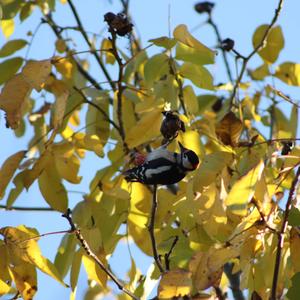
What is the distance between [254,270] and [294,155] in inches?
12.1

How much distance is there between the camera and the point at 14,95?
6.86 ft

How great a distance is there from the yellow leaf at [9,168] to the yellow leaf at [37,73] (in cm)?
30

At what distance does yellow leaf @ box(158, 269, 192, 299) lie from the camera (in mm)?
1621

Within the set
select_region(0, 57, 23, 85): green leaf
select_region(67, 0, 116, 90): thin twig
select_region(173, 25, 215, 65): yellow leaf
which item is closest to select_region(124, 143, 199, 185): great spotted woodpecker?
select_region(173, 25, 215, 65): yellow leaf

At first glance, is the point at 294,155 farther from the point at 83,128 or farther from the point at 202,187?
the point at 83,128

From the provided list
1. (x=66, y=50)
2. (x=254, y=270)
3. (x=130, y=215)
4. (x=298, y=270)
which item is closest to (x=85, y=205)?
(x=130, y=215)

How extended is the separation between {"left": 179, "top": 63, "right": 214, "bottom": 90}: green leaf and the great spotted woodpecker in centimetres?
56

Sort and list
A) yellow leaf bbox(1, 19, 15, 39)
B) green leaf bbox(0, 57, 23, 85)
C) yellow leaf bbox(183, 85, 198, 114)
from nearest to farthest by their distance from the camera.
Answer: yellow leaf bbox(183, 85, 198, 114) → green leaf bbox(0, 57, 23, 85) → yellow leaf bbox(1, 19, 15, 39)

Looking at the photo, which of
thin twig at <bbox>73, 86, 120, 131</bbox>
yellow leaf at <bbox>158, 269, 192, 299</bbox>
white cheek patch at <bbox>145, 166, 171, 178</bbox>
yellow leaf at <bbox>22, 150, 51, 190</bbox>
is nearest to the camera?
yellow leaf at <bbox>158, 269, 192, 299</bbox>

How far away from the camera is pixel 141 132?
233 cm

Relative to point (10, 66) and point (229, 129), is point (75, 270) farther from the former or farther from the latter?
point (10, 66)

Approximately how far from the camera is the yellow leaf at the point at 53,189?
2303 mm

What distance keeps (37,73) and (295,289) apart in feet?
2.79

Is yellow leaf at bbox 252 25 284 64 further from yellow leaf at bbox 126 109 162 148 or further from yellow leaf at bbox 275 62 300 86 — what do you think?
yellow leaf at bbox 126 109 162 148
